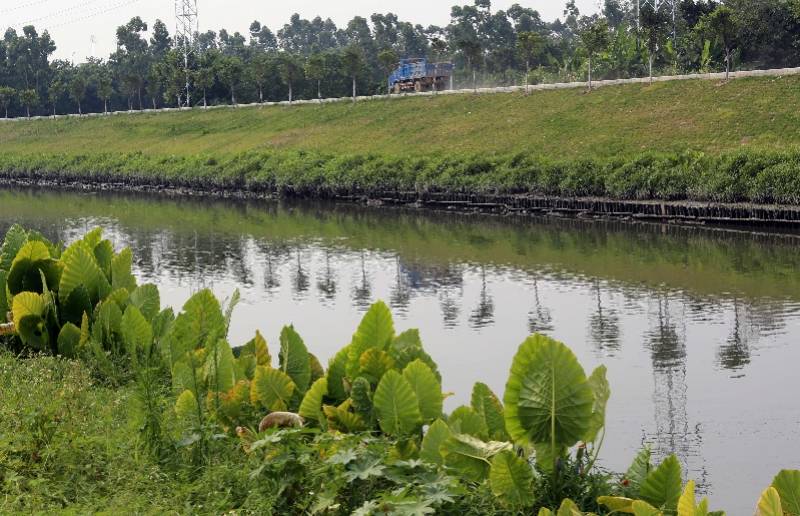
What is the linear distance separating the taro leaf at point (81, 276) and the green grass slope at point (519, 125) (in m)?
30.5

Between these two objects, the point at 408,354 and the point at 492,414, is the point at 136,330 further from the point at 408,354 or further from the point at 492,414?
the point at 492,414

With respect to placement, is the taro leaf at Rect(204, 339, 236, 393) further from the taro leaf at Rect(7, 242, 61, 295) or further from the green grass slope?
the green grass slope

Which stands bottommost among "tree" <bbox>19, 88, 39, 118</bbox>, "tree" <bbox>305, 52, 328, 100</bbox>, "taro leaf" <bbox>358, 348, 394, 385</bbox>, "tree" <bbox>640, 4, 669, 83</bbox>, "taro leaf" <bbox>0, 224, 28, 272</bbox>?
"taro leaf" <bbox>358, 348, 394, 385</bbox>

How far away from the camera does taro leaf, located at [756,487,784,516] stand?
5801 millimetres

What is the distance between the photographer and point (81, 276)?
12.4m

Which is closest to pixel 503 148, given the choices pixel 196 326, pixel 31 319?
pixel 31 319

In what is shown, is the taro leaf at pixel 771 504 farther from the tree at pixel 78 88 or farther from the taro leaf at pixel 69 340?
the tree at pixel 78 88

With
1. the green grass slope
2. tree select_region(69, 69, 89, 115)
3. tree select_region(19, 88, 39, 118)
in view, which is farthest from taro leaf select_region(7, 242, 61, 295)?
tree select_region(19, 88, 39, 118)

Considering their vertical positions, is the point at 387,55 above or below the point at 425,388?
above

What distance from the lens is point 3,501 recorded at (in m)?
6.92

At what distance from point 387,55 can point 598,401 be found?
64119 millimetres

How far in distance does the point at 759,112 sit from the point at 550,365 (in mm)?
39803

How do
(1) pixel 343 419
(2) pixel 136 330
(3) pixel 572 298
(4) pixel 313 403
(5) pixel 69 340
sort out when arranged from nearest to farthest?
1. (1) pixel 343 419
2. (4) pixel 313 403
3. (2) pixel 136 330
4. (5) pixel 69 340
5. (3) pixel 572 298

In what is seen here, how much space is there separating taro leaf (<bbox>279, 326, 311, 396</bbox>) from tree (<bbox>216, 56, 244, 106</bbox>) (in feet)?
248
